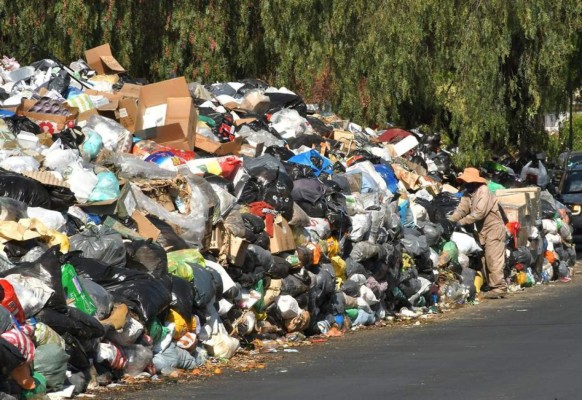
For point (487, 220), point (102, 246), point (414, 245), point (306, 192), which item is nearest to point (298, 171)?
point (306, 192)

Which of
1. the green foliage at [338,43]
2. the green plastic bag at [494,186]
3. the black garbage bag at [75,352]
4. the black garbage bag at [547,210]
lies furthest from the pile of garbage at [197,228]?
the green foliage at [338,43]

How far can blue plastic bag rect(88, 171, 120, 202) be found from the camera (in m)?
10.8

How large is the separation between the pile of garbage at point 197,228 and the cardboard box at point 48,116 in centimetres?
3

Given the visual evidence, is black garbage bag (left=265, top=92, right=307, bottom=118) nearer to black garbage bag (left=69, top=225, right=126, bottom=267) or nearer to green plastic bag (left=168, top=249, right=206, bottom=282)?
green plastic bag (left=168, top=249, right=206, bottom=282)

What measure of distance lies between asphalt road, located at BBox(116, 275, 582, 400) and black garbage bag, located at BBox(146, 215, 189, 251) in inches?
52.7

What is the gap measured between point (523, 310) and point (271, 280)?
4128 mm

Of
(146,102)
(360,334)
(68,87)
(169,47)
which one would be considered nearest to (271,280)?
(360,334)

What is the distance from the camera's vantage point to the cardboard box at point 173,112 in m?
13.8

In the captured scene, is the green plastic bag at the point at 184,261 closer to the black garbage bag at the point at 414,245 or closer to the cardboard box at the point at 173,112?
the cardboard box at the point at 173,112

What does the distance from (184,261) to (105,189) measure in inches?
40.7

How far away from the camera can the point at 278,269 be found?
11750 mm

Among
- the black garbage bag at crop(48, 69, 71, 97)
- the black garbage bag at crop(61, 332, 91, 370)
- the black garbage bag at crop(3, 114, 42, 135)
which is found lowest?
the black garbage bag at crop(61, 332, 91, 370)

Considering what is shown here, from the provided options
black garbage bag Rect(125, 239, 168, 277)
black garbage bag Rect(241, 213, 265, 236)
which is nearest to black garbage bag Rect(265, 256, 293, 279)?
black garbage bag Rect(241, 213, 265, 236)

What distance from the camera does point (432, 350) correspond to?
1091 centimetres
